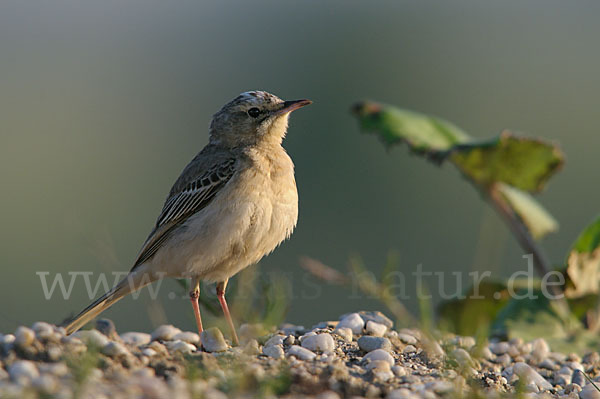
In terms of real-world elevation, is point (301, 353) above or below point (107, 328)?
above

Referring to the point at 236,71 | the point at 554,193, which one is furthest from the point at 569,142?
the point at 236,71

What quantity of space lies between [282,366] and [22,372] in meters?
1.43

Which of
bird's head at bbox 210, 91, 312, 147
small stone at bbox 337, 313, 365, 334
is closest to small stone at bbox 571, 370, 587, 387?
small stone at bbox 337, 313, 365, 334

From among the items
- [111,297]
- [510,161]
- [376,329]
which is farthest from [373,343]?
[510,161]

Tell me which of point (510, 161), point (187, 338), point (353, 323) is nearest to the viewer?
point (187, 338)

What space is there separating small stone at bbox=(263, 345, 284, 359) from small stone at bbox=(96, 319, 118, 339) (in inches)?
49.8

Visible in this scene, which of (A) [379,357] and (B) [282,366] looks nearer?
(B) [282,366]

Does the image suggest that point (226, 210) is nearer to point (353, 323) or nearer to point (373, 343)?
point (353, 323)

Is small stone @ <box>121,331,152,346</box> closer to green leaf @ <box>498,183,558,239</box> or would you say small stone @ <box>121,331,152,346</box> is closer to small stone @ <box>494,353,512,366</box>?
small stone @ <box>494,353,512,366</box>

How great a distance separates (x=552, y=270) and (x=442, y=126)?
6.16ft

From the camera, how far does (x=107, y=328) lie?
6.33 m

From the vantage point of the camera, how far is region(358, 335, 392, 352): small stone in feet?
19.3

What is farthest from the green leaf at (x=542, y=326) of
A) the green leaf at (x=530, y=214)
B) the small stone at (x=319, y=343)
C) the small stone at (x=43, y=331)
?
the small stone at (x=43, y=331)

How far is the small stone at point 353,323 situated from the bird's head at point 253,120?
177cm
